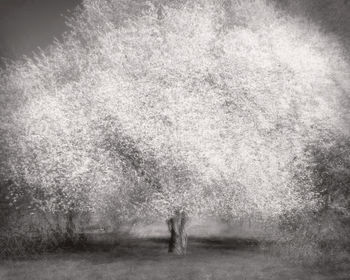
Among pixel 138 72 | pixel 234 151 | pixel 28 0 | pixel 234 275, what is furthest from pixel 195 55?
pixel 28 0

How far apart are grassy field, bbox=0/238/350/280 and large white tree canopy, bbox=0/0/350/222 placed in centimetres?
183

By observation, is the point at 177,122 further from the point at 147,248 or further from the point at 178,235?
the point at 147,248

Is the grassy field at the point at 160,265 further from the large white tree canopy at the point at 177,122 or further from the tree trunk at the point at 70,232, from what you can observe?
the large white tree canopy at the point at 177,122

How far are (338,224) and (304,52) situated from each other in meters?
7.10

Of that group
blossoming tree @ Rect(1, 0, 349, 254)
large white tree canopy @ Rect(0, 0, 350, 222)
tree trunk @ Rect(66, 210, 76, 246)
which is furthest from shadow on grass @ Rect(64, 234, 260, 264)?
large white tree canopy @ Rect(0, 0, 350, 222)

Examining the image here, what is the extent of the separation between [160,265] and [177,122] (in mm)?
4946

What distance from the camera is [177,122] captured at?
18.3 m

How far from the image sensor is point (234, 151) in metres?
18.9

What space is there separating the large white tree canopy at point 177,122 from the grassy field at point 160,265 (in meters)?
1.83

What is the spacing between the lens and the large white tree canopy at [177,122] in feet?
60.3

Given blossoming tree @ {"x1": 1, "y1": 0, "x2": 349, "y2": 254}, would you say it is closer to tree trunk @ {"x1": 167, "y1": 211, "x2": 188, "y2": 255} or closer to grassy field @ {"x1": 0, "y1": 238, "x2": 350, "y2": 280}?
tree trunk @ {"x1": 167, "y1": 211, "x2": 188, "y2": 255}

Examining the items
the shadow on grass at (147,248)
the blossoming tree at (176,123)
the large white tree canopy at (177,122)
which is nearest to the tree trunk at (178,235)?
the blossoming tree at (176,123)

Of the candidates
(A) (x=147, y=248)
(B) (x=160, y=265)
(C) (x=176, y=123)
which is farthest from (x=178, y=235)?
(C) (x=176, y=123)

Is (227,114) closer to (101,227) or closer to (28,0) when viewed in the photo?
(101,227)
